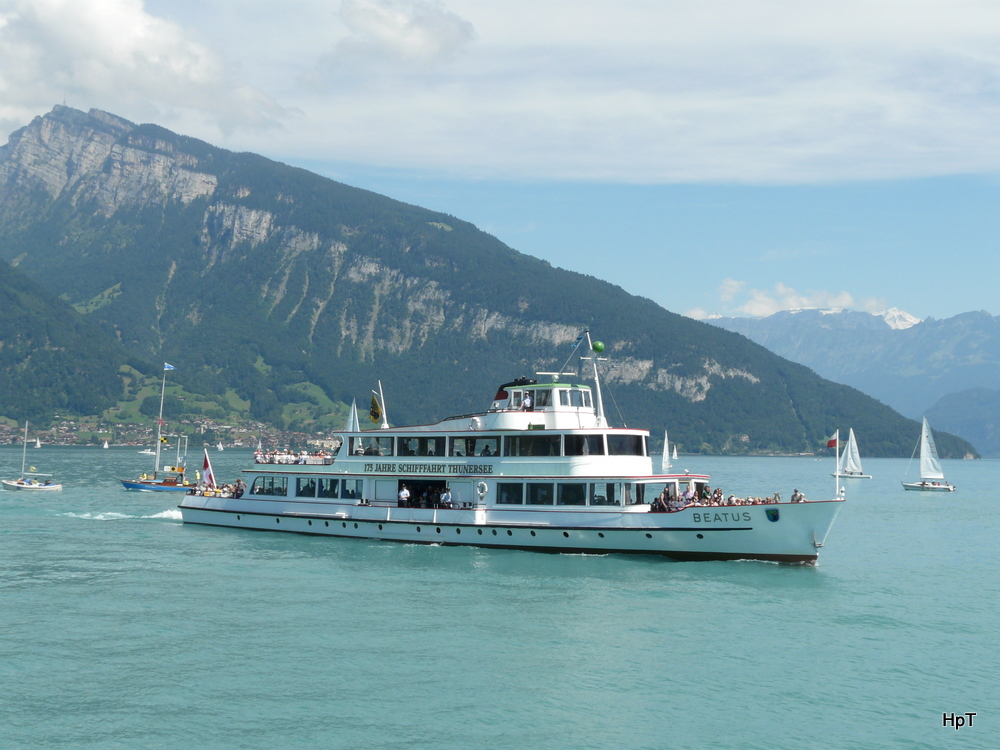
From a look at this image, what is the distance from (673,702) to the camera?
24.7 meters

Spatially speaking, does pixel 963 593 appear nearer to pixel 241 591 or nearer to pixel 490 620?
pixel 490 620

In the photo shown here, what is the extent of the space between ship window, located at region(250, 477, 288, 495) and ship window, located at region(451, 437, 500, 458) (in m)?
11.6

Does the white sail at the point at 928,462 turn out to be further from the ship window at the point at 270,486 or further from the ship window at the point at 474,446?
the ship window at the point at 270,486

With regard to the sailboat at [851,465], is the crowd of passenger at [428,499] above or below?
below

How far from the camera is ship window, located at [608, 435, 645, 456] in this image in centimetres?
4550

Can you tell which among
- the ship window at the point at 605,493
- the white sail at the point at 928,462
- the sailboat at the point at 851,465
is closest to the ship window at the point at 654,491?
the ship window at the point at 605,493

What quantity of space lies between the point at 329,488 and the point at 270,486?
4488 millimetres

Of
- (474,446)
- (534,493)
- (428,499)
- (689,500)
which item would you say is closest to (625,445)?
(689,500)

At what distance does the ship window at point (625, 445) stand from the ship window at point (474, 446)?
5.69 metres

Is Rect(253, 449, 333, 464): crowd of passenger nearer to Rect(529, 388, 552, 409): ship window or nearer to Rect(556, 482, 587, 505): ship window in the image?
Rect(529, 388, 552, 409): ship window

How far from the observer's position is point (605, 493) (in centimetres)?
4481

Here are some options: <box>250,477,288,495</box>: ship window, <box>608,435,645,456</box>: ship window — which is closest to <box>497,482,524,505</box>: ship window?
<box>608,435,645,456</box>: ship window

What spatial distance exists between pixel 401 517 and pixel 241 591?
13.3 meters

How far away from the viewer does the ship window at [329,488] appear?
52562mm
